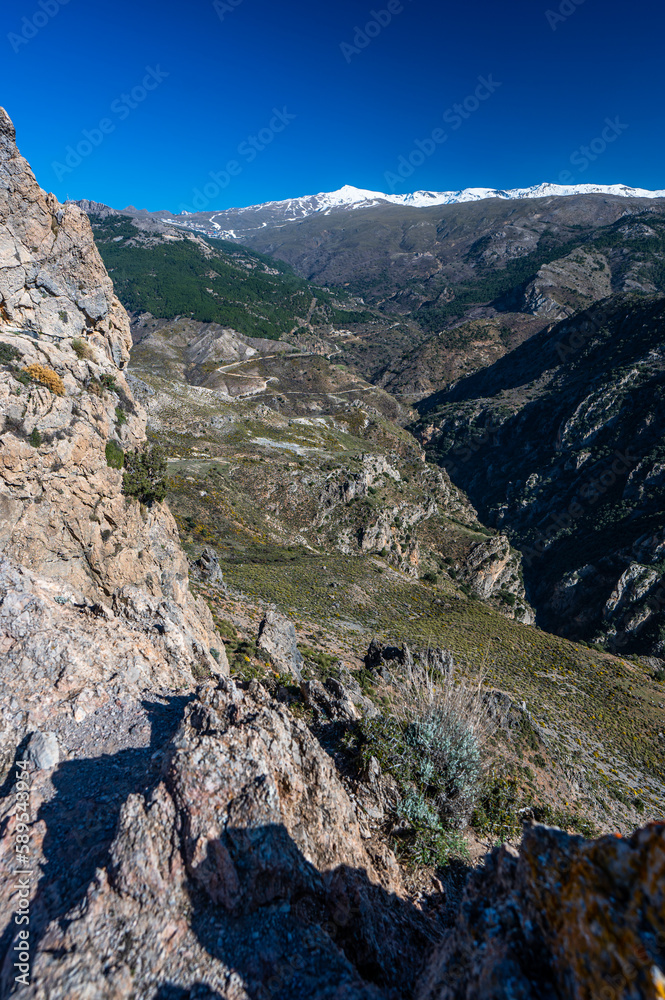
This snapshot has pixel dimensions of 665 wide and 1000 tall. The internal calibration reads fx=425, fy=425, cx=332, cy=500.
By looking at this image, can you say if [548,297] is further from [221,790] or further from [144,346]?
[221,790]

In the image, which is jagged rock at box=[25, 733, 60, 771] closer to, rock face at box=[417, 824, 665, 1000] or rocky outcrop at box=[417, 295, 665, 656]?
rock face at box=[417, 824, 665, 1000]

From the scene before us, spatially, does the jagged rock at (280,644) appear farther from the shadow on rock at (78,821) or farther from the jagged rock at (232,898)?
the jagged rock at (232,898)

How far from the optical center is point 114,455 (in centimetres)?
1592

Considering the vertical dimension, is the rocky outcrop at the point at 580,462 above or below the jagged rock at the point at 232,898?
above

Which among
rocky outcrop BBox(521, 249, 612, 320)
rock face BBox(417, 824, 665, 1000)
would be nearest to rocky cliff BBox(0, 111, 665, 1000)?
rock face BBox(417, 824, 665, 1000)

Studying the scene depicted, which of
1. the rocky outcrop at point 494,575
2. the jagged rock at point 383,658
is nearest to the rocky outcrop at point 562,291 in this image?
the rocky outcrop at point 494,575

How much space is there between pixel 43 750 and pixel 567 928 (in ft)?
24.6

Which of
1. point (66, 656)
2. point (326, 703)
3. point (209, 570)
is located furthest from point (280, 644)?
point (66, 656)

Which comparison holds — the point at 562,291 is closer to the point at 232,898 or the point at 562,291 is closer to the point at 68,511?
the point at 68,511

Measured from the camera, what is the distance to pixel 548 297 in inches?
7067

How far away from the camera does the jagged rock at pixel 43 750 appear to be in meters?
6.77

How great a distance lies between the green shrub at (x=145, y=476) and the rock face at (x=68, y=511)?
1.45 ft

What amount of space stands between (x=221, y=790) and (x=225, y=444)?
190 feet

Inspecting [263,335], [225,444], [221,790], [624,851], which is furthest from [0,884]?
[263,335]
